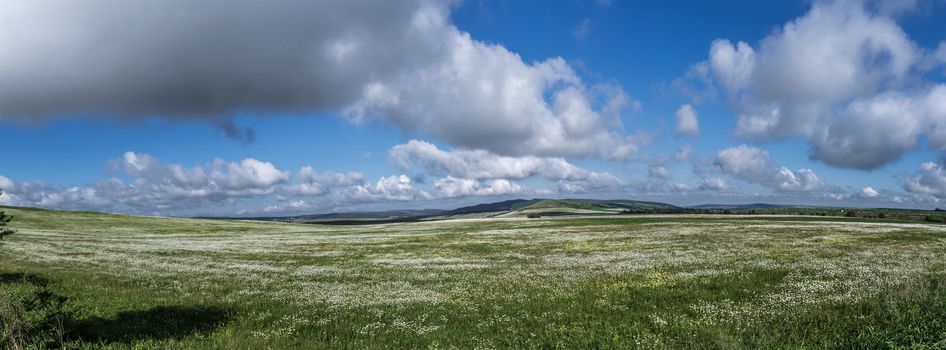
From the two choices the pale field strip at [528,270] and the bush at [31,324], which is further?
the pale field strip at [528,270]

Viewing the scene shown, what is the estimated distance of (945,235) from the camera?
4478cm

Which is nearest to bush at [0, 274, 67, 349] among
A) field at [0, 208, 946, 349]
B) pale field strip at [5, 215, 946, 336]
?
field at [0, 208, 946, 349]

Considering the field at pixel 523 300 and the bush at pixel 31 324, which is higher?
the bush at pixel 31 324

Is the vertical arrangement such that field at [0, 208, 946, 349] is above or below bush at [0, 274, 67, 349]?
below

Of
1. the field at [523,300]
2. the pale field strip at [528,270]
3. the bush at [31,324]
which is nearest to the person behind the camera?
the bush at [31,324]

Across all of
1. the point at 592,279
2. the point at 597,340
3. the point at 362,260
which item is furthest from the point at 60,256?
the point at 597,340

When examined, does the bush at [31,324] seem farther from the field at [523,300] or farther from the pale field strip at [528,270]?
the pale field strip at [528,270]

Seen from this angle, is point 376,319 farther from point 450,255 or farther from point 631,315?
point 450,255

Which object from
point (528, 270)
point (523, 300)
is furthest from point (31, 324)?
point (528, 270)

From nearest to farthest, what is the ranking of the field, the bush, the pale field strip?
the bush, the field, the pale field strip

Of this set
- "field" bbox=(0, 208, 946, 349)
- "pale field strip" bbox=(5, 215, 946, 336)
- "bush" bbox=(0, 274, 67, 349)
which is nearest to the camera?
"bush" bbox=(0, 274, 67, 349)

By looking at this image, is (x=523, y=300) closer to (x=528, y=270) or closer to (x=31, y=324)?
(x=528, y=270)

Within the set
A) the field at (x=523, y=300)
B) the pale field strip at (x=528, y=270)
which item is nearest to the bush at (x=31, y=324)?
the field at (x=523, y=300)

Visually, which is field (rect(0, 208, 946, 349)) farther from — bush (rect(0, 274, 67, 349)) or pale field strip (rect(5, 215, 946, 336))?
bush (rect(0, 274, 67, 349))
